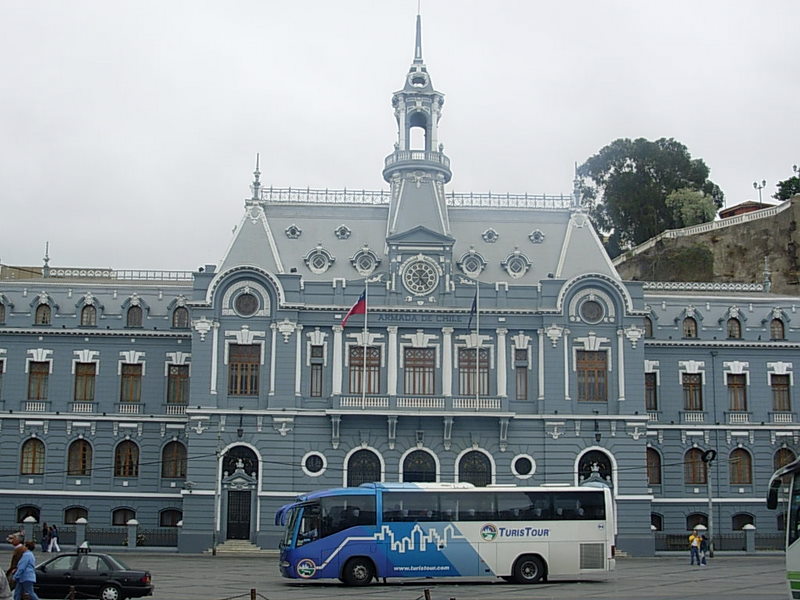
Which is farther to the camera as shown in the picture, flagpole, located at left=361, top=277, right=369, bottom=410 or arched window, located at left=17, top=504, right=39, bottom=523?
arched window, located at left=17, top=504, right=39, bottom=523

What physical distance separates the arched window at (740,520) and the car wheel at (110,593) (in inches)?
1644

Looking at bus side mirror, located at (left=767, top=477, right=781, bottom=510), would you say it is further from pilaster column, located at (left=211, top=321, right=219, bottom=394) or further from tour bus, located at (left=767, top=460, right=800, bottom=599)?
pilaster column, located at (left=211, top=321, right=219, bottom=394)

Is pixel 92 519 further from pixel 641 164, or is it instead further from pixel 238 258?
pixel 641 164

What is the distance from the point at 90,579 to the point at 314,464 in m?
27.3

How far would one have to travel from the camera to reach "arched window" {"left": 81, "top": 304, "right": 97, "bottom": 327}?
62.9 m

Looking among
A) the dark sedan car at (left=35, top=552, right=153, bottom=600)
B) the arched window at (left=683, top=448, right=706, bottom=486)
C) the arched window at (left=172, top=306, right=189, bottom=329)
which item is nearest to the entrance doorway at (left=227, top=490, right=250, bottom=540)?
the arched window at (left=172, top=306, right=189, bottom=329)

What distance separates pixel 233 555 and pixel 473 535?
67.3 ft

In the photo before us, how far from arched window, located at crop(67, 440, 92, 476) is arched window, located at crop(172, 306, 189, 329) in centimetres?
807

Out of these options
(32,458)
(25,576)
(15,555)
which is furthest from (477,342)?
(25,576)

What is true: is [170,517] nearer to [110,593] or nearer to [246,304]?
[246,304]

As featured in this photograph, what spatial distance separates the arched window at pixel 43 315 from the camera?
62656mm

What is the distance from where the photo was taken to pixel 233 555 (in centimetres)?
5538

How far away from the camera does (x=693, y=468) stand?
63.2 meters

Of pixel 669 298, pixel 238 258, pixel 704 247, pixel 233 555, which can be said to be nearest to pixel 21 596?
pixel 233 555
